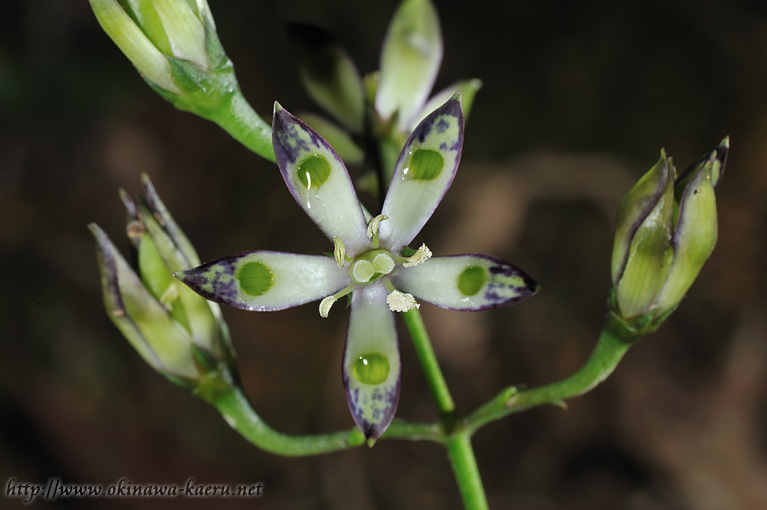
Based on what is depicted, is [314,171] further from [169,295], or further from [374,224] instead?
[169,295]

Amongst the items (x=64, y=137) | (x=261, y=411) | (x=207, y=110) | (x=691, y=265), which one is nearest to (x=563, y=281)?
(x=261, y=411)

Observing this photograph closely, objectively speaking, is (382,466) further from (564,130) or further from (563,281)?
(564,130)

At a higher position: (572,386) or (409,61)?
(409,61)

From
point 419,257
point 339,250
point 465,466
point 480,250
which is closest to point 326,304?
point 339,250

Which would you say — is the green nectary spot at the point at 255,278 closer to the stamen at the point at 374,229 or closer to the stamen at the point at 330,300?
the stamen at the point at 330,300

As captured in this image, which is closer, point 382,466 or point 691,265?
point 691,265

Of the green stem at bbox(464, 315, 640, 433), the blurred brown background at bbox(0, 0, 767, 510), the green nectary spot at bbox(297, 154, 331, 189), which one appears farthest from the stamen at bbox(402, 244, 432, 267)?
the blurred brown background at bbox(0, 0, 767, 510)

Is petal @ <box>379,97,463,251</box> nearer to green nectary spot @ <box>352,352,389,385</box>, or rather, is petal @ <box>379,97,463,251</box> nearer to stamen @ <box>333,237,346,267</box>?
stamen @ <box>333,237,346,267</box>
